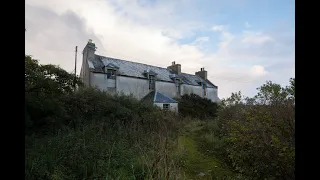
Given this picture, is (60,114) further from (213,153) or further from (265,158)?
(265,158)

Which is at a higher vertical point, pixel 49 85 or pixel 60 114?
pixel 49 85

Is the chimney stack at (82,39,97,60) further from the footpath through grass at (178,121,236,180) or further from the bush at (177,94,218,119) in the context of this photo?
the footpath through grass at (178,121,236,180)

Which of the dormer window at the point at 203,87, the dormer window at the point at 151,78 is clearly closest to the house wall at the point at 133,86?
the dormer window at the point at 151,78

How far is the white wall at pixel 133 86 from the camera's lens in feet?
56.9

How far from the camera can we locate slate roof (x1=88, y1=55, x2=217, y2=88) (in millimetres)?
16886

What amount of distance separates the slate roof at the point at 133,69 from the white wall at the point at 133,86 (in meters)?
0.49

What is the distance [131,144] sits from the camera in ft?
17.1

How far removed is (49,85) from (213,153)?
539cm

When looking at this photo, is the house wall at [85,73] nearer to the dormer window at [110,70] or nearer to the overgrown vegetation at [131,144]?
→ the dormer window at [110,70]

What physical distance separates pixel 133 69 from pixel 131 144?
14.7 m

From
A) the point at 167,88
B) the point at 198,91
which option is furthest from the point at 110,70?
the point at 198,91

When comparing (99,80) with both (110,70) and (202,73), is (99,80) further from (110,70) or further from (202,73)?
(202,73)

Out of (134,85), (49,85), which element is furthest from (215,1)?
(134,85)
